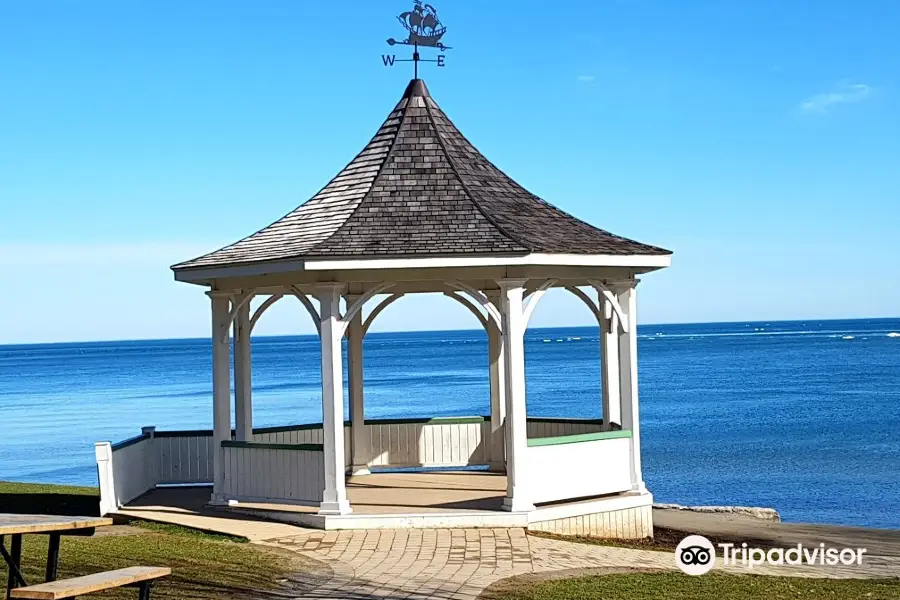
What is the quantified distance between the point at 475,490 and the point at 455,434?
2568 millimetres

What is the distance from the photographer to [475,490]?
1507 centimetres

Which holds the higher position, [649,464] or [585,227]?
[585,227]

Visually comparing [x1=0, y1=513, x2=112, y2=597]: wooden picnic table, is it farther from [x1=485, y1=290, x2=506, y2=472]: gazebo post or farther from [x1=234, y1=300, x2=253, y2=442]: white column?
[x1=485, y1=290, x2=506, y2=472]: gazebo post

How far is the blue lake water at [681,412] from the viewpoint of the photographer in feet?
95.8

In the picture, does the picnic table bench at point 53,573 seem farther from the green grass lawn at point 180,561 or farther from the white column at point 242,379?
the white column at point 242,379

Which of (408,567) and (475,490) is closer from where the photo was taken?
(408,567)

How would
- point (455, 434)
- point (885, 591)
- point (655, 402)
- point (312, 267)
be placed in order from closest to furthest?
1. point (885, 591)
2. point (312, 267)
3. point (455, 434)
4. point (655, 402)

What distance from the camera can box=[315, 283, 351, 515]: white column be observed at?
1316 centimetres

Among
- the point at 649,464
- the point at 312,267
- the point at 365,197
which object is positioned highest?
the point at 365,197

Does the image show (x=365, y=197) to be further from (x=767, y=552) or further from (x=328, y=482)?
(x=767, y=552)

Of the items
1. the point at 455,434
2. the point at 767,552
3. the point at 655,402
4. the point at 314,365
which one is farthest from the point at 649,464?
the point at 314,365

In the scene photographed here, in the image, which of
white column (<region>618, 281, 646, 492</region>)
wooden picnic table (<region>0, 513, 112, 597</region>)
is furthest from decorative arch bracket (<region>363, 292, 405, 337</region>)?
wooden picnic table (<region>0, 513, 112, 597</region>)

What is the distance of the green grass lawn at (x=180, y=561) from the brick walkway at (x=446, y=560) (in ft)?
1.46

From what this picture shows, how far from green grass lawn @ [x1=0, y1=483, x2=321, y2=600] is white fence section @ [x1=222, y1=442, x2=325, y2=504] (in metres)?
1.11
